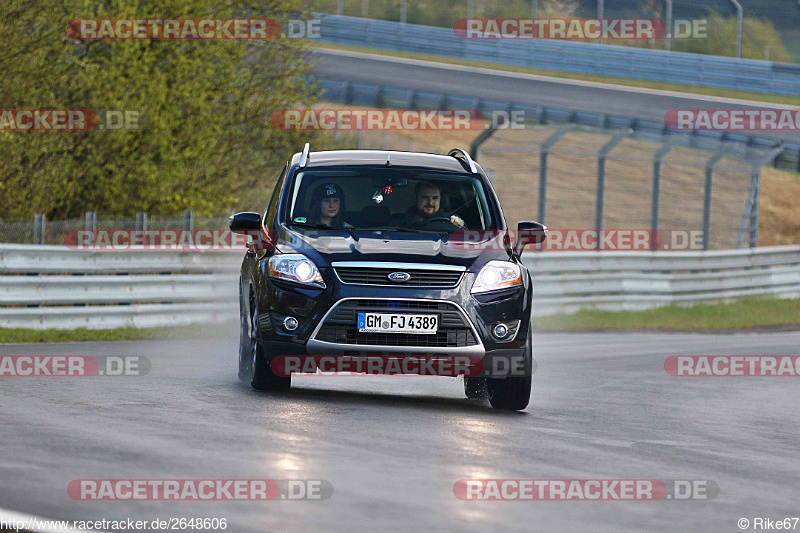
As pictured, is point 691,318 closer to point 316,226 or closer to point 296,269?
point 316,226

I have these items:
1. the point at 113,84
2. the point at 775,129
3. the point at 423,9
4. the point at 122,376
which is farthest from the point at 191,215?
the point at 423,9

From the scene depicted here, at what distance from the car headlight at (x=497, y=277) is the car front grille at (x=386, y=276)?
0.19m

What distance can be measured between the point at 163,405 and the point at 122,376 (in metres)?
2.41

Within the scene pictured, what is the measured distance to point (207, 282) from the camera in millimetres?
19734

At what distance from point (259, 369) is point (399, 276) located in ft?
4.62

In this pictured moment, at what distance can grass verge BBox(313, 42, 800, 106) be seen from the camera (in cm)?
4228

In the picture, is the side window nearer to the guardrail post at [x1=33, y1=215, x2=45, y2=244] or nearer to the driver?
the driver

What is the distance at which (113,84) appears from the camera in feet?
76.2

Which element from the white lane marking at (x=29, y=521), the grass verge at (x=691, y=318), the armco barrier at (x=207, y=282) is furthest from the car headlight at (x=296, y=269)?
the grass verge at (x=691, y=318)

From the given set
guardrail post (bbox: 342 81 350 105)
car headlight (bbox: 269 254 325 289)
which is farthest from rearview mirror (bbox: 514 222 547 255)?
guardrail post (bbox: 342 81 350 105)

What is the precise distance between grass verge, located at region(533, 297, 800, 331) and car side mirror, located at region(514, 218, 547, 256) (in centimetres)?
1156

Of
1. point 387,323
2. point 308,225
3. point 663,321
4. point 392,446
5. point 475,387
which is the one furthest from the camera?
point 663,321

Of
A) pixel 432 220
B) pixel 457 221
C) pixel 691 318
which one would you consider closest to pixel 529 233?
pixel 457 221

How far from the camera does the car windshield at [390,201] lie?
1068 centimetres
